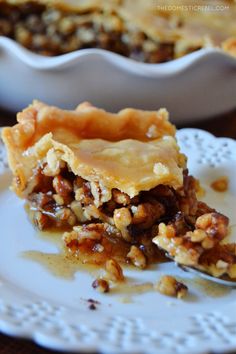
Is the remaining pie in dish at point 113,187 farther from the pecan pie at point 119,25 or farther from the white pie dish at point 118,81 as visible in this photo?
the pecan pie at point 119,25

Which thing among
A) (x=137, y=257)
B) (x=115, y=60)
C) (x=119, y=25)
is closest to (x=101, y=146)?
(x=137, y=257)

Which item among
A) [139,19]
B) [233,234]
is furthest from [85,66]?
[233,234]

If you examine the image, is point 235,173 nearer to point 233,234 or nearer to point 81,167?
point 233,234

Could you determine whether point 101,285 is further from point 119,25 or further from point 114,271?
point 119,25

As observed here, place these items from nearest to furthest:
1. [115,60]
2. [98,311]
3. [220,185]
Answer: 1. [98,311]
2. [220,185]
3. [115,60]

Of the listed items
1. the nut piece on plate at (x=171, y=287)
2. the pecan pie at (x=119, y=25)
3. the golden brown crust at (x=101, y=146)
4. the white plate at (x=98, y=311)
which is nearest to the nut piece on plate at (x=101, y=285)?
the white plate at (x=98, y=311)

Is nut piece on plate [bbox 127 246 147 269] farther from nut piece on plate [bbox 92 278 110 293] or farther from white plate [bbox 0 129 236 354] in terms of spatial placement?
nut piece on plate [bbox 92 278 110 293]

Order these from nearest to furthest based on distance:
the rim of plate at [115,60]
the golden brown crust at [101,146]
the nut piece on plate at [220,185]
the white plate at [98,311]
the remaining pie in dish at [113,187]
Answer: the white plate at [98,311] → the remaining pie in dish at [113,187] → the golden brown crust at [101,146] → the nut piece on plate at [220,185] → the rim of plate at [115,60]
